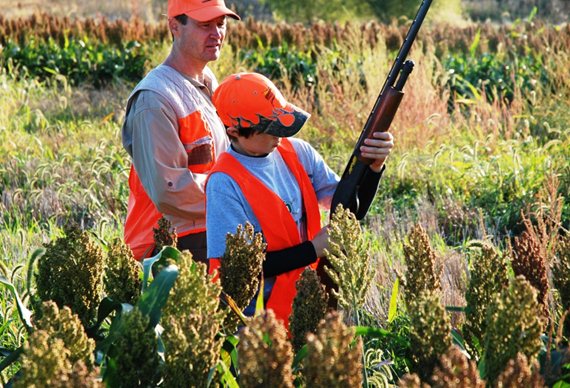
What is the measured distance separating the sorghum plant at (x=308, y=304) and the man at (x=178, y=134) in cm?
201

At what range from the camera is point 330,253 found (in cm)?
225

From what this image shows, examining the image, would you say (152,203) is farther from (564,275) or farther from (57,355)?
(57,355)

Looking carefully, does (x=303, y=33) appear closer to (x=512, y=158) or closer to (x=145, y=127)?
(x=512, y=158)

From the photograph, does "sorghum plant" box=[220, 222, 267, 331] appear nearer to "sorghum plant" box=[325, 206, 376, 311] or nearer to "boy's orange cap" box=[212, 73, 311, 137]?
"sorghum plant" box=[325, 206, 376, 311]

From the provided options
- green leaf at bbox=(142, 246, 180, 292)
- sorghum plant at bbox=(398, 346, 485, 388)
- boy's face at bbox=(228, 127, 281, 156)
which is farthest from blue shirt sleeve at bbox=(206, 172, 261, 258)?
sorghum plant at bbox=(398, 346, 485, 388)

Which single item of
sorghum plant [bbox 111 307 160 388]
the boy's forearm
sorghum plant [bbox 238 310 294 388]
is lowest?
the boy's forearm

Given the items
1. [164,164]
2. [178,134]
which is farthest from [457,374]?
[178,134]

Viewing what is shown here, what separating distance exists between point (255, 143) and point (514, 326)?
5.53 feet

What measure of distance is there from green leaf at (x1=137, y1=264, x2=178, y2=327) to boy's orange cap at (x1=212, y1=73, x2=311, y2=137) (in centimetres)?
131

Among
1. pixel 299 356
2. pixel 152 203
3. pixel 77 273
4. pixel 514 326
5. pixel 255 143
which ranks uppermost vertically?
pixel 514 326

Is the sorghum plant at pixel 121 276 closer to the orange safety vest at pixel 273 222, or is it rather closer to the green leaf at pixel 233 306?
the green leaf at pixel 233 306

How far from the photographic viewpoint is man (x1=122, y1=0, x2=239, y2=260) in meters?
4.21

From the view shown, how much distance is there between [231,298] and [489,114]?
750cm

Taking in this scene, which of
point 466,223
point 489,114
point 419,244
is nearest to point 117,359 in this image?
point 419,244
